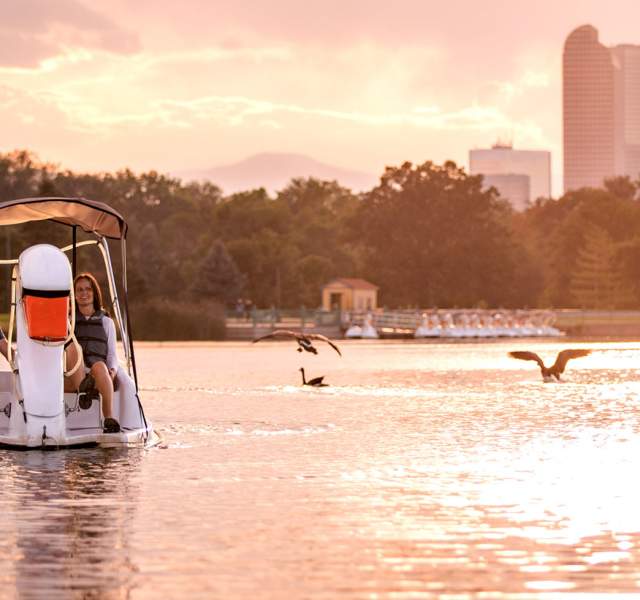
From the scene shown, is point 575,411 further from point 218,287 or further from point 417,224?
point 417,224

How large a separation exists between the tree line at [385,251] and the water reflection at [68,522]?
3846 inches

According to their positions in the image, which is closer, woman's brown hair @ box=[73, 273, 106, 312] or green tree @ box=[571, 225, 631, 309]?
woman's brown hair @ box=[73, 273, 106, 312]

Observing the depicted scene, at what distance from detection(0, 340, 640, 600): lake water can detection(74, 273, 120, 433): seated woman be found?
577 millimetres

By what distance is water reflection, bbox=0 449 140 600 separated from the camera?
10.1 m

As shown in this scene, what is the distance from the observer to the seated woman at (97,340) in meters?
18.8

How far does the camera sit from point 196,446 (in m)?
19.9

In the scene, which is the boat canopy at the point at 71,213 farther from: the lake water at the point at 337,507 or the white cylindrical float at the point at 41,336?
the lake water at the point at 337,507

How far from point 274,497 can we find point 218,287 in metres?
102

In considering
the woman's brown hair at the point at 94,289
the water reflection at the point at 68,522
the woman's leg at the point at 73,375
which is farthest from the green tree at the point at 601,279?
the water reflection at the point at 68,522

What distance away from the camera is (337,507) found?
44.9 ft

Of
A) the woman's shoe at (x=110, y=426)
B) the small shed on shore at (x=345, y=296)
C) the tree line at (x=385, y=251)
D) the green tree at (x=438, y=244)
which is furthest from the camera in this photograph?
the green tree at (x=438, y=244)

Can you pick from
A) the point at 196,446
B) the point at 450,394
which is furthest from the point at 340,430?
the point at 450,394

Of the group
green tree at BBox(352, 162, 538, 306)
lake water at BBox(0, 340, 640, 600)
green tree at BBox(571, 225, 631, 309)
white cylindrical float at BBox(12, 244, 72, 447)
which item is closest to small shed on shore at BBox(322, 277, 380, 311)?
green tree at BBox(352, 162, 538, 306)

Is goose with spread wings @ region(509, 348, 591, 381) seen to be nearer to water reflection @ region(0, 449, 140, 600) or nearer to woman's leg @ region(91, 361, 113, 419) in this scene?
woman's leg @ region(91, 361, 113, 419)
